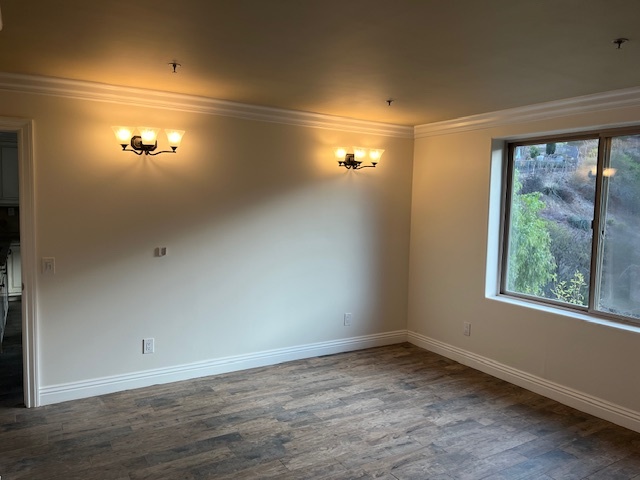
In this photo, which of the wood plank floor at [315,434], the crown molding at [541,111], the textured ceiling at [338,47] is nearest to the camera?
the textured ceiling at [338,47]

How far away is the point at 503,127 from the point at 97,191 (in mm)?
3474

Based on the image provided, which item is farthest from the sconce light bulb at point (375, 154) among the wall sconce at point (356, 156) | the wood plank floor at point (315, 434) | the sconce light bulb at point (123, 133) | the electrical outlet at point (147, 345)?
the electrical outlet at point (147, 345)

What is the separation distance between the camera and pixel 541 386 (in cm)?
396

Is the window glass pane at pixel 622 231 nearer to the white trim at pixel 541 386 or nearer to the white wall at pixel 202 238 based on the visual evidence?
the white trim at pixel 541 386

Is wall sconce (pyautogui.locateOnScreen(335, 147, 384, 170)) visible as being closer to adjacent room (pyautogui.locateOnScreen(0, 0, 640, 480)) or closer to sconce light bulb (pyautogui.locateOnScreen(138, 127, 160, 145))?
adjacent room (pyautogui.locateOnScreen(0, 0, 640, 480))

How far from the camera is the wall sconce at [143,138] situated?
3527 millimetres

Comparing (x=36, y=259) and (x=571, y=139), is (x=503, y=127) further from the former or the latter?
(x=36, y=259)

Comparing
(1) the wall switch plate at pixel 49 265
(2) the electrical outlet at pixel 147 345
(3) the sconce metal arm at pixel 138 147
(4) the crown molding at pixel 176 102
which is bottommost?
(2) the electrical outlet at pixel 147 345

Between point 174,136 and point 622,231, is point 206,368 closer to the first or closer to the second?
point 174,136

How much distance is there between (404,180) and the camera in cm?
520

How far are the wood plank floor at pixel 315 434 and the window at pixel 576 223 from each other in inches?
36.3

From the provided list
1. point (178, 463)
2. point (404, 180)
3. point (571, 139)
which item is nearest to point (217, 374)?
point (178, 463)

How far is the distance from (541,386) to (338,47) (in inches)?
127

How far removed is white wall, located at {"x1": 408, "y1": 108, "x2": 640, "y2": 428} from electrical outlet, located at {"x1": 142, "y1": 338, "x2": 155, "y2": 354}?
280 centimetres
